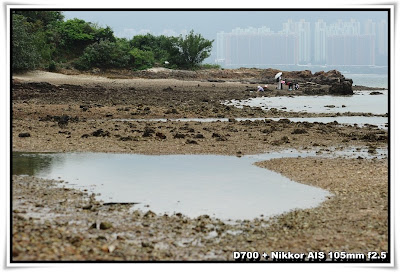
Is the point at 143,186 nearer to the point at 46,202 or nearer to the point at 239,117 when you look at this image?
the point at 46,202

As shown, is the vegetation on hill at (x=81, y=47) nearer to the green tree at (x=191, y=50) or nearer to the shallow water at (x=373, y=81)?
the green tree at (x=191, y=50)

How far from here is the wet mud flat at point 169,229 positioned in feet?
27.6

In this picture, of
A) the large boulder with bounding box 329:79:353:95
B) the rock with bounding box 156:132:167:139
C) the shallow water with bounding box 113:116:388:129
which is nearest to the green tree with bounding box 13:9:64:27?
the large boulder with bounding box 329:79:353:95

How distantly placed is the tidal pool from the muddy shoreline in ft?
1.99

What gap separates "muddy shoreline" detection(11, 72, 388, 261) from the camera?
347 inches

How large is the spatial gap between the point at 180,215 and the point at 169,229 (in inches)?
40.3

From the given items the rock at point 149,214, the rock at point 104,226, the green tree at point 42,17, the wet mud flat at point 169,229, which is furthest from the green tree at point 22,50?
the rock at point 104,226

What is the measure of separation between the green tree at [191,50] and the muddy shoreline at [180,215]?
41384 millimetres

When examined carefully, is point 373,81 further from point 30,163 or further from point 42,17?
point 30,163

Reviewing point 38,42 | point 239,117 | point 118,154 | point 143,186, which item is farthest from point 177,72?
point 143,186

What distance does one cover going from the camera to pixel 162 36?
76.8 metres

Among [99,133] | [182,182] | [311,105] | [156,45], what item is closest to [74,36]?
[156,45]

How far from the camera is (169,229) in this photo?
394 inches
